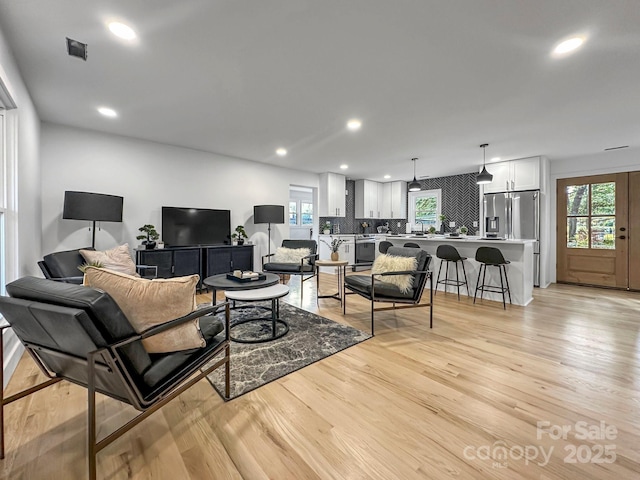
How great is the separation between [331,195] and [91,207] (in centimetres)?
481

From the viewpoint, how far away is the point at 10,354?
2.19 metres

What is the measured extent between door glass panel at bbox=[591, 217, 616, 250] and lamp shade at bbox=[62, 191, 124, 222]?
813 cm

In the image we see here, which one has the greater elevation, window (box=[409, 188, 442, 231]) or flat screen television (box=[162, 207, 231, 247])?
window (box=[409, 188, 442, 231])

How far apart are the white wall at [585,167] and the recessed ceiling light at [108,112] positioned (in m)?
7.66

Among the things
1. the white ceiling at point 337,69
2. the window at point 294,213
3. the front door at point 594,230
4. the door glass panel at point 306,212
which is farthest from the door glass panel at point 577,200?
the window at point 294,213

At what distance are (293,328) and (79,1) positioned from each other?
3.07 metres

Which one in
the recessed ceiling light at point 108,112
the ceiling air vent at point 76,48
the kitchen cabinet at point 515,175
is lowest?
the kitchen cabinet at point 515,175

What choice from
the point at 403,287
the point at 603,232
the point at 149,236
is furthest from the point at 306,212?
the point at 603,232

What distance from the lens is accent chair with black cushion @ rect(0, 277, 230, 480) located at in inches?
45.9

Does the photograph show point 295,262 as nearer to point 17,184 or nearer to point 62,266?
point 62,266

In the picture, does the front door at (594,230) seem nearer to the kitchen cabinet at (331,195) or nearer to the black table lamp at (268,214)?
the kitchen cabinet at (331,195)

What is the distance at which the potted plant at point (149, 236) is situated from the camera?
4.37 meters

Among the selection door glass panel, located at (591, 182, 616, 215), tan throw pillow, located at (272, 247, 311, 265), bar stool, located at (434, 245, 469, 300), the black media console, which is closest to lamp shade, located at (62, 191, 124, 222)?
the black media console

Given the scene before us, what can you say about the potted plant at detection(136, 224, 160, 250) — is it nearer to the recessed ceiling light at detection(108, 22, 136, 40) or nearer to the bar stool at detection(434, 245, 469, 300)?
the recessed ceiling light at detection(108, 22, 136, 40)
